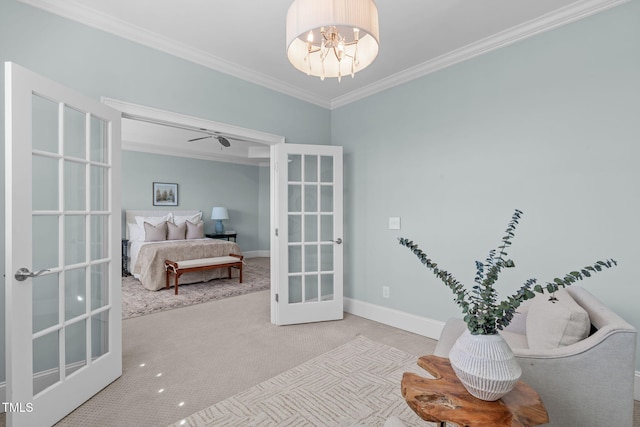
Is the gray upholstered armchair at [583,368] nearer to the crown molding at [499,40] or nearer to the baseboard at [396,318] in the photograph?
the baseboard at [396,318]

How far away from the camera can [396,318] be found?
10.9 feet

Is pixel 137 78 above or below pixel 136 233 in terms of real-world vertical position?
Result: above

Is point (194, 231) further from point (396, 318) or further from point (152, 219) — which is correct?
point (396, 318)

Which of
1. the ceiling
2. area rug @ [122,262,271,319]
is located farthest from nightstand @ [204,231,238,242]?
the ceiling

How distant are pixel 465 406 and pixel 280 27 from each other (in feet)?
8.80

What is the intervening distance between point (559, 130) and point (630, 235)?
33.7 inches

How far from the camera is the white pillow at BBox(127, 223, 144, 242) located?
19.9 feet

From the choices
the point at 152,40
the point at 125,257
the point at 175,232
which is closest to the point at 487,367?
the point at 152,40

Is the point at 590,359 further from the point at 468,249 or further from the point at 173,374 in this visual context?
the point at 173,374

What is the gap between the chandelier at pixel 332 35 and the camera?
1.27 metres

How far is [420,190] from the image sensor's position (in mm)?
3135

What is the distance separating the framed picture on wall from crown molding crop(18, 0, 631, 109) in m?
4.71

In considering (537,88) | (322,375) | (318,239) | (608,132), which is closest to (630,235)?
(608,132)

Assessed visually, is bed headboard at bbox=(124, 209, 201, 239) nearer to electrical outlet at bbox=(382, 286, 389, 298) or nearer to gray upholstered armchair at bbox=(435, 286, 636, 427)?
electrical outlet at bbox=(382, 286, 389, 298)
